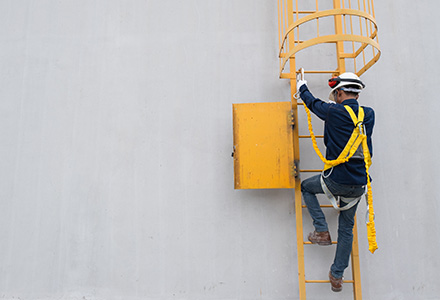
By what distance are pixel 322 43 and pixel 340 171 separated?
→ 1.58 metres

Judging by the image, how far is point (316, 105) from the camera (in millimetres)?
3625

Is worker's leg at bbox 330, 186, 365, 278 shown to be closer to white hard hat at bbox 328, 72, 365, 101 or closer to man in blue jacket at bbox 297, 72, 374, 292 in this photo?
man in blue jacket at bbox 297, 72, 374, 292

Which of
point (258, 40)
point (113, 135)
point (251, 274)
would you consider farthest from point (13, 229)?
point (258, 40)

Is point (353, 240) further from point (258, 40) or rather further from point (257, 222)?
point (258, 40)

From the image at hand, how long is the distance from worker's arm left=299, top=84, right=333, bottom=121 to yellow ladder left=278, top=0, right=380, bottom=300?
313 mm

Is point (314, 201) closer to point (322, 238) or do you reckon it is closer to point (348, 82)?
point (322, 238)

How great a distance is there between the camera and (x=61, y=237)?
4254mm

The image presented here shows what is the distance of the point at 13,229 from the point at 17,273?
44 centimetres

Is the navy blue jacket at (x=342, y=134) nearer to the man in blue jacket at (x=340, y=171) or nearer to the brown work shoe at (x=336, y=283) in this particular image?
the man in blue jacket at (x=340, y=171)

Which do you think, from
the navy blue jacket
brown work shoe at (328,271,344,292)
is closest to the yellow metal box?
the navy blue jacket

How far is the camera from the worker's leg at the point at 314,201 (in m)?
3.75

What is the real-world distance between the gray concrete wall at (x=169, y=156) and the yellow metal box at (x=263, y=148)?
1.15ft

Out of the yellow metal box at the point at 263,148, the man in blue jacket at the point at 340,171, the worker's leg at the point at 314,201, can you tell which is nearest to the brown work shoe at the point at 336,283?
the man in blue jacket at the point at 340,171

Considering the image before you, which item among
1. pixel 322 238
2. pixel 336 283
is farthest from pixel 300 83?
pixel 336 283
